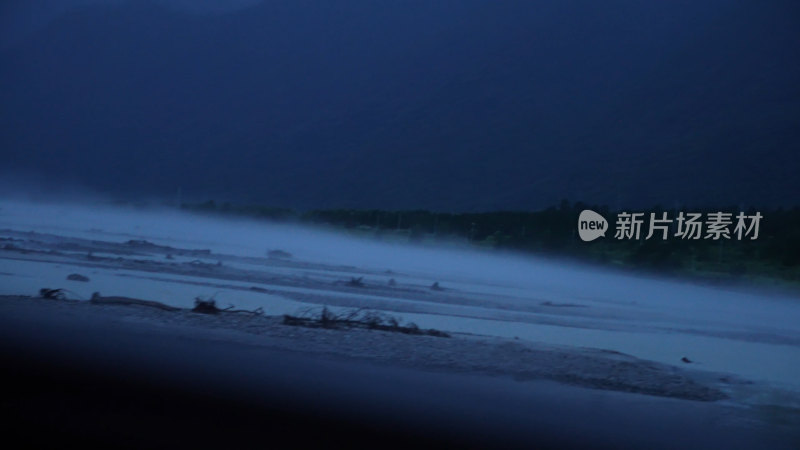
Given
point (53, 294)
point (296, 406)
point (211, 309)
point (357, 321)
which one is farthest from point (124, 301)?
point (296, 406)

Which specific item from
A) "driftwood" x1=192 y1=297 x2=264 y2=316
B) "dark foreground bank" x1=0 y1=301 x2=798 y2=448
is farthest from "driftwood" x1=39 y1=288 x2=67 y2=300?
"driftwood" x1=192 y1=297 x2=264 y2=316

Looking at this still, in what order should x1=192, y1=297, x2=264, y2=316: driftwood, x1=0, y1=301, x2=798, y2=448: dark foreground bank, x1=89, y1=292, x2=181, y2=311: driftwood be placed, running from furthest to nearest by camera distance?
x1=89, y1=292, x2=181, y2=311: driftwood, x1=192, y1=297, x2=264, y2=316: driftwood, x1=0, y1=301, x2=798, y2=448: dark foreground bank

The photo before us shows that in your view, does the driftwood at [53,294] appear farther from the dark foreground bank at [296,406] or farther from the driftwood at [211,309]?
the driftwood at [211,309]

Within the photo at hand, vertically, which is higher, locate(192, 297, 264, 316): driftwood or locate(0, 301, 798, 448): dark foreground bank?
locate(192, 297, 264, 316): driftwood

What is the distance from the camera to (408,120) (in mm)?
9891

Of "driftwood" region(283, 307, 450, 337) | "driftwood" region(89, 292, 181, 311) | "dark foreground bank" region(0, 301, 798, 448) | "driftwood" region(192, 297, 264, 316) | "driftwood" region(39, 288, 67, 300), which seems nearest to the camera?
"dark foreground bank" region(0, 301, 798, 448)

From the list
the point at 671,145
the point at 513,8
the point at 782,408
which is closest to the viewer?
the point at 782,408

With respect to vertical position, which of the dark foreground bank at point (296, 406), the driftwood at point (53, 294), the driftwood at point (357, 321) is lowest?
the dark foreground bank at point (296, 406)

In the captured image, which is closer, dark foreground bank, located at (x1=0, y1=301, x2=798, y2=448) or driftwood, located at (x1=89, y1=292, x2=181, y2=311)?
dark foreground bank, located at (x1=0, y1=301, x2=798, y2=448)

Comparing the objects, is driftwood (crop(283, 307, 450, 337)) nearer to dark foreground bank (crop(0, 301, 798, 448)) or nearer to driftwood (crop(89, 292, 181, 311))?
dark foreground bank (crop(0, 301, 798, 448))

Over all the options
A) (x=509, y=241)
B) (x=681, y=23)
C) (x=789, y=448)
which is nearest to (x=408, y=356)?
(x=509, y=241)

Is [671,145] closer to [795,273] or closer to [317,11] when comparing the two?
[795,273]

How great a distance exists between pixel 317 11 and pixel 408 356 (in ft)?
15.1

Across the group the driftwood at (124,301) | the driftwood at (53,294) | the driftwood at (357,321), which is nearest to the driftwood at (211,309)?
the driftwood at (124,301)
